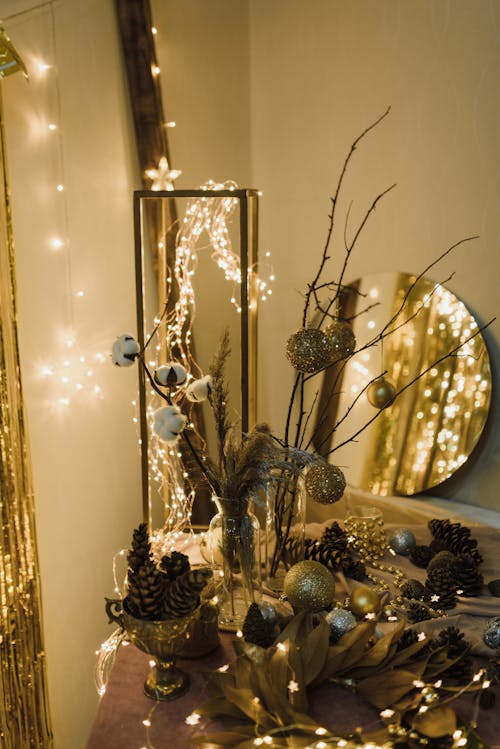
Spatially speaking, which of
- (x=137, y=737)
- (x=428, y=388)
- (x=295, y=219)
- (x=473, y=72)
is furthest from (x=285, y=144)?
(x=137, y=737)

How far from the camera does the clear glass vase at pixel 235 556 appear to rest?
1.33 metres

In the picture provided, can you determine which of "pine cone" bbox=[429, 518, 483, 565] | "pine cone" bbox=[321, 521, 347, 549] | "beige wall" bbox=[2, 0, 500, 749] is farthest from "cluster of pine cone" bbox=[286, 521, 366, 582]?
"beige wall" bbox=[2, 0, 500, 749]

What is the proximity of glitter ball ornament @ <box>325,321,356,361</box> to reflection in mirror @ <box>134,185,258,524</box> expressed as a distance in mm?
272

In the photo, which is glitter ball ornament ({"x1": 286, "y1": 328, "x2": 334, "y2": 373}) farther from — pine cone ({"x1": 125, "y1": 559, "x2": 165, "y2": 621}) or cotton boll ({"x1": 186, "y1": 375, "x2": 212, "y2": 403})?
pine cone ({"x1": 125, "y1": 559, "x2": 165, "y2": 621})

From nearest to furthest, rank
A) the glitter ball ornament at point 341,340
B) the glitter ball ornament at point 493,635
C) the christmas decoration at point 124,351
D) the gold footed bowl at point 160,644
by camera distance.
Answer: the gold footed bowl at point 160,644 → the glitter ball ornament at point 493,635 → the christmas decoration at point 124,351 → the glitter ball ornament at point 341,340

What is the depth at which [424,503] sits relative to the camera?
1863 millimetres

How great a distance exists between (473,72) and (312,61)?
1.70ft

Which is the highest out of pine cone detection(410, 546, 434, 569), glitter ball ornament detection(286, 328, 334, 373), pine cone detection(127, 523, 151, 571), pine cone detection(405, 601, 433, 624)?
glitter ball ornament detection(286, 328, 334, 373)

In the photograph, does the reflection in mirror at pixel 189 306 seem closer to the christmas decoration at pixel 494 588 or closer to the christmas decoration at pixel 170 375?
the christmas decoration at pixel 170 375

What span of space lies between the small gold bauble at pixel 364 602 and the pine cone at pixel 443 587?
0.13 metres

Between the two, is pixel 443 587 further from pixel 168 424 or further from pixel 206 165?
pixel 206 165

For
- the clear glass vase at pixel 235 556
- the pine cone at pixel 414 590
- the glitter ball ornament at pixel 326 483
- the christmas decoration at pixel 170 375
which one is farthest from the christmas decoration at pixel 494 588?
the christmas decoration at pixel 170 375

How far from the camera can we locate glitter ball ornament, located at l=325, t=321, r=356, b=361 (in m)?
1.48

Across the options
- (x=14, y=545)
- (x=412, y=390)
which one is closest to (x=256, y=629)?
(x=14, y=545)
